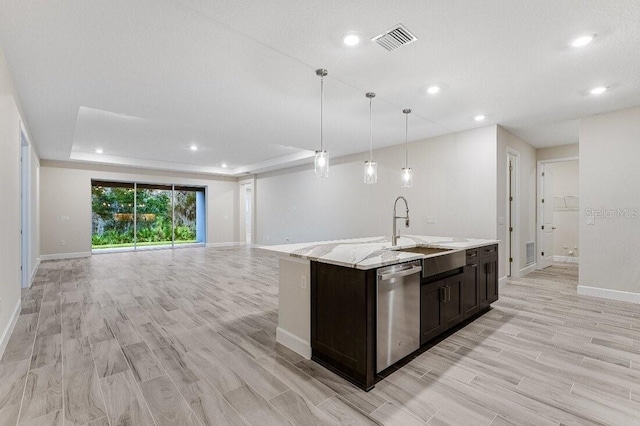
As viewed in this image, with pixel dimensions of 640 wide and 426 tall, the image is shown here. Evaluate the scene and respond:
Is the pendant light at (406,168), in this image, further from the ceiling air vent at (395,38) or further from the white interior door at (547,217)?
the white interior door at (547,217)

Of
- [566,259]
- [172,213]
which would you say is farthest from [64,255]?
[566,259]

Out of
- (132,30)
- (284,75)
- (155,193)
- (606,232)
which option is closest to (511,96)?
(606,232)

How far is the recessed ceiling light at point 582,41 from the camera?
8.23ft

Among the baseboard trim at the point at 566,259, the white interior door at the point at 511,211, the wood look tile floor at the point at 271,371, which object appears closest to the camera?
the wood look tile floor at the point at 271,371

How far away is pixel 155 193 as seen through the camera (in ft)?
→ 33.7

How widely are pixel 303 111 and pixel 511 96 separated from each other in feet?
8.78

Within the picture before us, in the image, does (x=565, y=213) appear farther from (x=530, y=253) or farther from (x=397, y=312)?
(x=397, y=312)

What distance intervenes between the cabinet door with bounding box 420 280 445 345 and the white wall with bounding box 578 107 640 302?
324 cm

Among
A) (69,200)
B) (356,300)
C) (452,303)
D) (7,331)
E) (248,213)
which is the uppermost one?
Result: (69,200)

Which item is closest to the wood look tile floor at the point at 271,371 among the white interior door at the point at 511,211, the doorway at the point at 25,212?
the doorway at the point at 25,212

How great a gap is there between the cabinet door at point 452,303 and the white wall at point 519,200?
2425 millimetres

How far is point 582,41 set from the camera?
257 cm

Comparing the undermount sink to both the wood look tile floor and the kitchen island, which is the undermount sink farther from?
the wood look tile floor

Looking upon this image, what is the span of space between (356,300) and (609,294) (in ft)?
14.6
